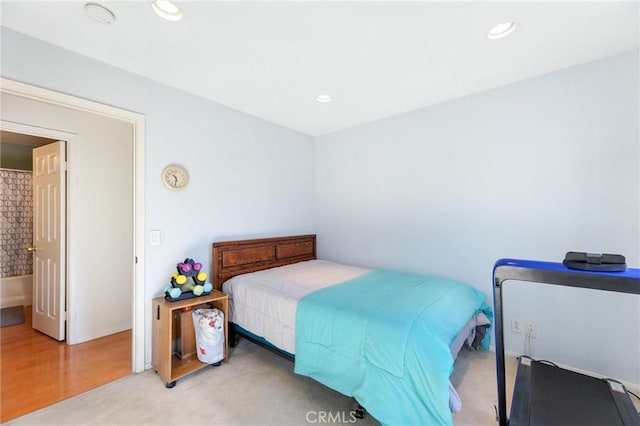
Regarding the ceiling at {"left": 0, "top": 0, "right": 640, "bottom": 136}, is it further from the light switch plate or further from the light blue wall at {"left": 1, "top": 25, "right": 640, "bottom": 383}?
the light switch plate

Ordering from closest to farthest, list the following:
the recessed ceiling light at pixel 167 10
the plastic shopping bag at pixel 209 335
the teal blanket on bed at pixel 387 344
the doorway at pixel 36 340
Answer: the teal blanket on bed at pixel 387 344 < the recessed ceiling light at pixel 167 10 < the doorway at pixel 36 340 < the plastic shopping bag at pixel 209 335

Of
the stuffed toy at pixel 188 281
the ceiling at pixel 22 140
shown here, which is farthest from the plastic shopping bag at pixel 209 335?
the ceiling at pixel 22 140

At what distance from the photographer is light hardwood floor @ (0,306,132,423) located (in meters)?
1.98

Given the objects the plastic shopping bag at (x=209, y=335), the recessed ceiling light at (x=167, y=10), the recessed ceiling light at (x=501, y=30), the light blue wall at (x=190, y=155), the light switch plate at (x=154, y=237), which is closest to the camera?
the recessed ceiling light at (x=167, y=10)

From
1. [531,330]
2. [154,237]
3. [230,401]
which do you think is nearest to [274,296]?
[230,401]

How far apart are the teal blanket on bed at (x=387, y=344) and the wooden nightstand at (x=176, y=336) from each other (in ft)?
3.04

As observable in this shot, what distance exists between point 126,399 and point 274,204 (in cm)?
238

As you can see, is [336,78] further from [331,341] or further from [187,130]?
[331,341]

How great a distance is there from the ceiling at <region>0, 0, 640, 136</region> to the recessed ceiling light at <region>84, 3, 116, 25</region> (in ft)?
0.12

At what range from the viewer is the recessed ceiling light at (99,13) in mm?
1588

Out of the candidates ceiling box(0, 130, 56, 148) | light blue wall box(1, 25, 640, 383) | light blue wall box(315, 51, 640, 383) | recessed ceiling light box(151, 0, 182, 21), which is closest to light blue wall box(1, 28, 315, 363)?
light blue wall box(1, 25, 640, 383)

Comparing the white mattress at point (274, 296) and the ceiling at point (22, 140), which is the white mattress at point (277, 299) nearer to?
the white mattress at point (274, 296)

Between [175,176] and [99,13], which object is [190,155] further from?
[99,13]

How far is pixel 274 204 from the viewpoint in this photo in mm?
3664
